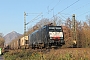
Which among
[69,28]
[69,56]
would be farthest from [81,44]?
[69,56]

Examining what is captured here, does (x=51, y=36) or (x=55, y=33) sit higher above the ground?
(x=55, y=33)

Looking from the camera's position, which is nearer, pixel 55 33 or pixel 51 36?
pixel 51 36

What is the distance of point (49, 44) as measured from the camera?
3503 cm

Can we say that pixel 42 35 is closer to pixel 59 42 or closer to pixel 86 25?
pixel 59 42

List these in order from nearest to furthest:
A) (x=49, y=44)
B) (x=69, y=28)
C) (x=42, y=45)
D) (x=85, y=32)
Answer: (x=49, y=44), (x=42, y=45), (x=85, y=32), (x=69, y=28)

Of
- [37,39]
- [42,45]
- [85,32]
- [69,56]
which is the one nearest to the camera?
[69,56]

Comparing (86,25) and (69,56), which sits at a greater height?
(86,25)

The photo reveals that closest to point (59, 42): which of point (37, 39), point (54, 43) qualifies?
point (54, 43)

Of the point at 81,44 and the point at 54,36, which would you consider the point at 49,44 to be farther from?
the point at 81,44

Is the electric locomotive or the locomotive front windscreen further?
the locomotive front windscreen

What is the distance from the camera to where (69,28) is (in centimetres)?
6531

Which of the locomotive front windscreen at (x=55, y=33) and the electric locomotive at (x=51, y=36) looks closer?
the electric locomotive at (x=51, y=36)

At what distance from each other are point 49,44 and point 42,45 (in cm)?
295

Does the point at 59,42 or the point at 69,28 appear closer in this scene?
the point at 59,42
